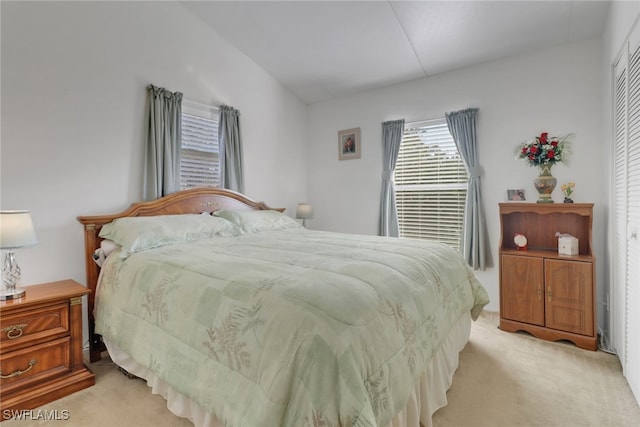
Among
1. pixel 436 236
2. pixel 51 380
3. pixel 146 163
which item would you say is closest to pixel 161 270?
pixel 51 380

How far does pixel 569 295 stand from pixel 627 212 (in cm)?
85

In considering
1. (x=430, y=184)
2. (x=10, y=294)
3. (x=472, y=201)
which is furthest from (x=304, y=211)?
(x=10, y=294)

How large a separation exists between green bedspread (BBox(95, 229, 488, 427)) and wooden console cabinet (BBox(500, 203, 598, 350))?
1.04 metres

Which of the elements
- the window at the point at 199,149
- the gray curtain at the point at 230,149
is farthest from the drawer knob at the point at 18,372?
the gray curtain at the point at 230,149

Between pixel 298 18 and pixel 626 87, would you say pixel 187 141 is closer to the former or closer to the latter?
pixel 298 18

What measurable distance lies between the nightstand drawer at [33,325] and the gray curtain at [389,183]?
3197 millimetres

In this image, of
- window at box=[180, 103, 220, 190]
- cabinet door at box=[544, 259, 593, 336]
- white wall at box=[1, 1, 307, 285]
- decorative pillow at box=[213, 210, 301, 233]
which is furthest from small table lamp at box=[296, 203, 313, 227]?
cabinet door at box=[544, 259, 593, 336]

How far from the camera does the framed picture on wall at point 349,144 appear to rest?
14.2 feet

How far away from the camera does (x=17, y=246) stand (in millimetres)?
1854

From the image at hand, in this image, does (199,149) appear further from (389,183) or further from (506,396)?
(506,396)

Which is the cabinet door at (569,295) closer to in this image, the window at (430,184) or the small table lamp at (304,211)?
the window at (430,184)

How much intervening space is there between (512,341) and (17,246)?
3.58 m

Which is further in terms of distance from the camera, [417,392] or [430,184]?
[430,184]

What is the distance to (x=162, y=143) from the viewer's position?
3.02 m
